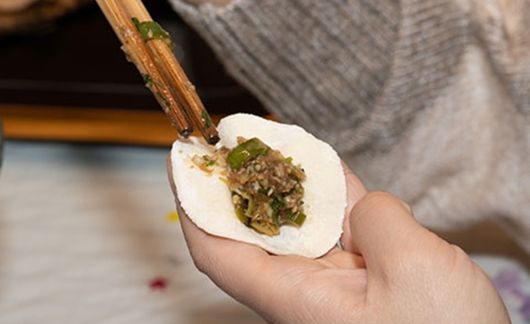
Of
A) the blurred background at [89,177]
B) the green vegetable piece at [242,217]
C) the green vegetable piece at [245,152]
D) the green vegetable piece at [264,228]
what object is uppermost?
the green vegetable piece at [245,152]

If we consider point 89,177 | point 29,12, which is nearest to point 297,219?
point 89,177

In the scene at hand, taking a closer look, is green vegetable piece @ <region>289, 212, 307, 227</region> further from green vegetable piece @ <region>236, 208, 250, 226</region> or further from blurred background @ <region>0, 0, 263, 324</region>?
blurred background @ <region>0, 0, 263, 324</region>

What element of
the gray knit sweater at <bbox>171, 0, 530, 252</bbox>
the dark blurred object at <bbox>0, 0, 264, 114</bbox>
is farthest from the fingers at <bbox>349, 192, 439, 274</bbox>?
the dark blurred object at <bbox>0, 0, 264, 114</bbox>

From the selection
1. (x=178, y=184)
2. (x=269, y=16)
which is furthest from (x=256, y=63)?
(x=178, y=184)

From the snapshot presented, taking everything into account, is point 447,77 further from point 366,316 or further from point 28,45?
point 28,45

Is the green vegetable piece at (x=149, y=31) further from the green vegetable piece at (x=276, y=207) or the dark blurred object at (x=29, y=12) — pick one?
the dark blurred object at (x=29, y=12)

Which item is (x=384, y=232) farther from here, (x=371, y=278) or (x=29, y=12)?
(x=29, y=12)

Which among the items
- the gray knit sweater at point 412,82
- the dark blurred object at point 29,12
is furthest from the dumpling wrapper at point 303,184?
the dark blurred object at point 29,12
